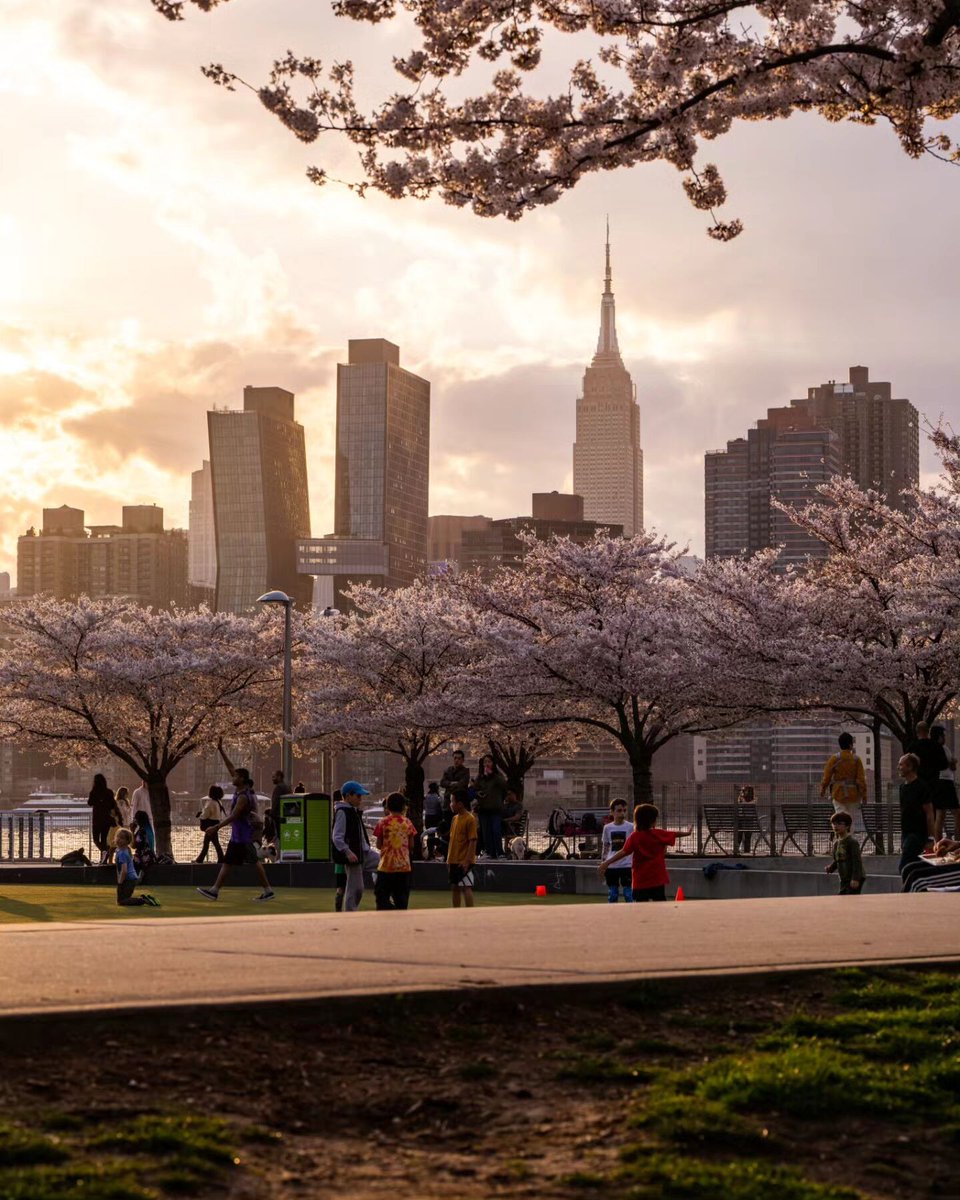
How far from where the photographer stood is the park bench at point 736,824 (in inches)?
1384

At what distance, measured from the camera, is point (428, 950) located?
10109 millimetres

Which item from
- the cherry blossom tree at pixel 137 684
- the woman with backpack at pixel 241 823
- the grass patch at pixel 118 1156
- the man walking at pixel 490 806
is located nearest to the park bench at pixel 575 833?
the man walking at pixel 490 806

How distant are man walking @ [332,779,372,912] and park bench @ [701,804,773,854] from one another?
16.7 meters

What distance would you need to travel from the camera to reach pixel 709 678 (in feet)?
143

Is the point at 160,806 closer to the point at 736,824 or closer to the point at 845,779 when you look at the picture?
the point at 736,824

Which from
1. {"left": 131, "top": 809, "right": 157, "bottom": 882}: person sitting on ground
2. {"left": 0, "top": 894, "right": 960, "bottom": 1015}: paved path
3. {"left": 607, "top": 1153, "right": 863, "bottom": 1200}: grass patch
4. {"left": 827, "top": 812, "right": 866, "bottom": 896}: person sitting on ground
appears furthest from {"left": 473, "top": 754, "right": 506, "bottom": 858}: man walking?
{"left": 607, "top": 1153, "right": 863, "bottom": 1200}: grass patch

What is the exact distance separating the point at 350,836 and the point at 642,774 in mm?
24054

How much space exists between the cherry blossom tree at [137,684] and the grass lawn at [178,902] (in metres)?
25.9

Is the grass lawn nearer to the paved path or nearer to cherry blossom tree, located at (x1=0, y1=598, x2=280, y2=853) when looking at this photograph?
the paved path

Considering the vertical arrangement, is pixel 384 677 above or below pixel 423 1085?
above

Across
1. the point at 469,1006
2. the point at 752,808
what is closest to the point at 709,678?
the point at 752,808

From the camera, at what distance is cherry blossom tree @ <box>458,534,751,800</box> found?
44344mm

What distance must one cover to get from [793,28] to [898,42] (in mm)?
1054

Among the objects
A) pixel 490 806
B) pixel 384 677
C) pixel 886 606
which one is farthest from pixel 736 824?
pixel 384 677
